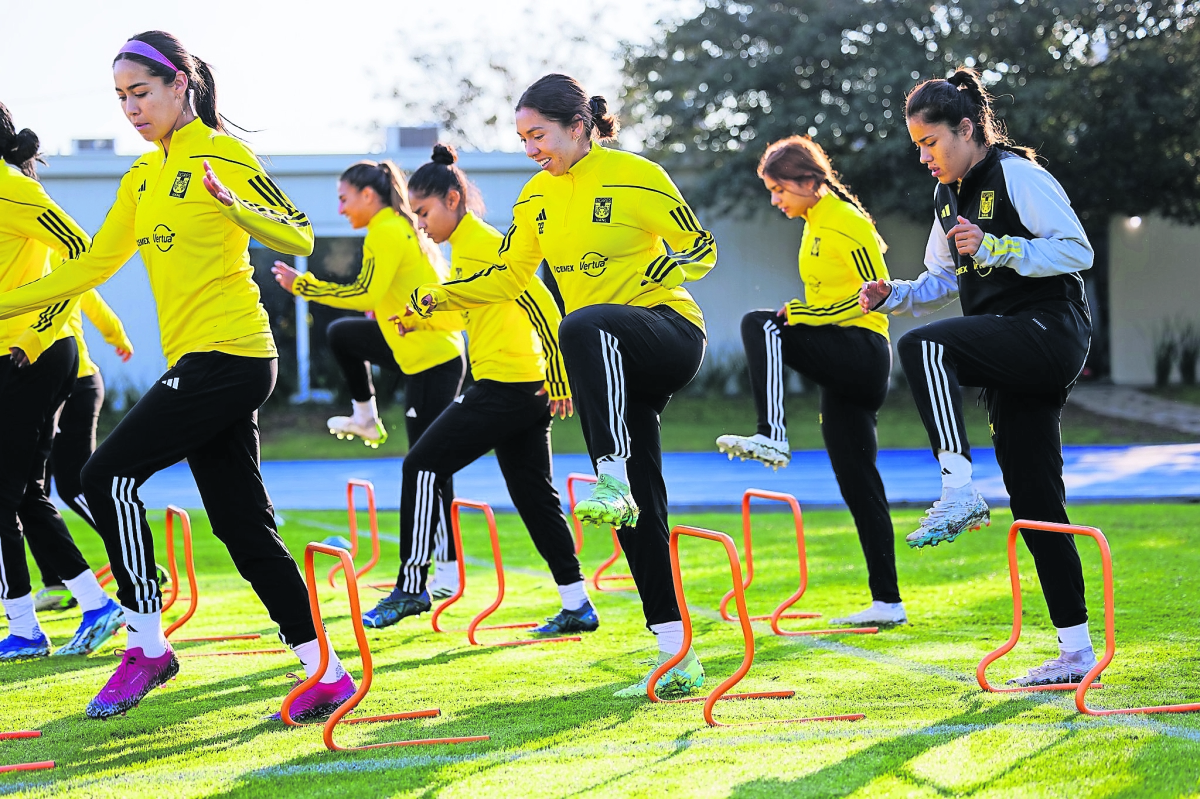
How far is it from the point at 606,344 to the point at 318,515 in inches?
329

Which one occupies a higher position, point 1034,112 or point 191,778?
point 1034,112

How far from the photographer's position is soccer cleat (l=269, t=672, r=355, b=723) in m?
4.05

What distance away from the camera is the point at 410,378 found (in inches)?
267

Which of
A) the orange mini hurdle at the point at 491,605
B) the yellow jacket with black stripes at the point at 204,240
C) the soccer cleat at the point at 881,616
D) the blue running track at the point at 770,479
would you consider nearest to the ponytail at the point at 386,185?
the orange mini hurdle at the point at 491,605

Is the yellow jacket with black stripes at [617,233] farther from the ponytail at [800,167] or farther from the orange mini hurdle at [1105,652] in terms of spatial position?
the ponytail at [800,167]

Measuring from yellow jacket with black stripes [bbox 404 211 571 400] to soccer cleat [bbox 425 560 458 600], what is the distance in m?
1.62

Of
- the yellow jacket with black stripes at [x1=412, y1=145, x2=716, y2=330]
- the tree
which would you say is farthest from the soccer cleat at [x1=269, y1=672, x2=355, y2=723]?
the tree

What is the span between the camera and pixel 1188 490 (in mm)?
12195

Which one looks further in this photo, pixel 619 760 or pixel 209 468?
pixel 209 468

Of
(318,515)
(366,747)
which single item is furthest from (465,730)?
(318,515)

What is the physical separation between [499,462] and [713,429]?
15557mm

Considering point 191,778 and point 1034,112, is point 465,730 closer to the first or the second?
point 191,778

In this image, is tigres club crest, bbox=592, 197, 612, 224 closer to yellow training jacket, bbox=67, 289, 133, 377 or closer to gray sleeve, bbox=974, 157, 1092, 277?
gray sleeve, bbox=974, 157, 1092, 277

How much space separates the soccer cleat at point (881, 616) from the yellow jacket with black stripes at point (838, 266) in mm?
1259
